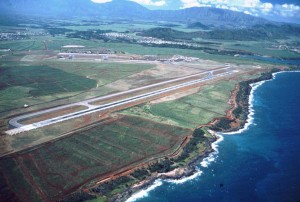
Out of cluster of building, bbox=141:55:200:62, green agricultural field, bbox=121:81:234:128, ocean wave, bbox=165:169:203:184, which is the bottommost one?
ocean wave, bbox=165:169:203:184

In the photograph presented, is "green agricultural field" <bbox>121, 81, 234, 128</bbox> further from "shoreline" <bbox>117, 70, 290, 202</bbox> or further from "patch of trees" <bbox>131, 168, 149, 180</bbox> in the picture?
"patch of trees" <bbox>131, 168, 149, 180</bbox>

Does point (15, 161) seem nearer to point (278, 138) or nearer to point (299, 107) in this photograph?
point (278, 138)

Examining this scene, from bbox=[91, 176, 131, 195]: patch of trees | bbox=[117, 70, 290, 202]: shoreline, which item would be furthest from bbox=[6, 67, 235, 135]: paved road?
bbox=[117, 70, 290, 202]: shoreline

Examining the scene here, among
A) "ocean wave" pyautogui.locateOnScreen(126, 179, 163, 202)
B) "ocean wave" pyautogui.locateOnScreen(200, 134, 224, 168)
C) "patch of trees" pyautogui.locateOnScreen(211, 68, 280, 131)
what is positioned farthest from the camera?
"patch of trees" pyautogui.locateOnScreen(211, 68, 280, 131)

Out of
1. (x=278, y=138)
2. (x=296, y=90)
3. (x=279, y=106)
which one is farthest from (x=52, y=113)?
(x=296, y=90)

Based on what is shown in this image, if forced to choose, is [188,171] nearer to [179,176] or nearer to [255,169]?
[179,176]

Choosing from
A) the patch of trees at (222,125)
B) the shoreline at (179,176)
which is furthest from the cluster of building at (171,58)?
the shoreline at (179,176)

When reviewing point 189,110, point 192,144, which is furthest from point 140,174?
point 189,110
